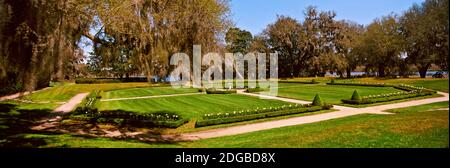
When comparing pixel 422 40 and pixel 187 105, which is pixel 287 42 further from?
pixel 187 105

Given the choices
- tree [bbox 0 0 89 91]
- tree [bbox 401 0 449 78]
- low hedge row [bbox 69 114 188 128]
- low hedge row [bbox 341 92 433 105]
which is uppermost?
tree [bbox 401 0 449 78]

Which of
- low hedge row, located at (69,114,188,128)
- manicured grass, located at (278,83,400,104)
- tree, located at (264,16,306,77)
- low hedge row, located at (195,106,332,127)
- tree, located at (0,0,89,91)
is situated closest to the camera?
tree, located at (0,0,89,91)

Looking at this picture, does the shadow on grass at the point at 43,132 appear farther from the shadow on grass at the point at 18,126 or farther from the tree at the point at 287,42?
the tree at the point at 287,42

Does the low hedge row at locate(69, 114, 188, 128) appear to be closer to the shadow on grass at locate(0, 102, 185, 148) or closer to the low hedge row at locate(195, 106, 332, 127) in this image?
the shadow on grass at locate(0, 102, 185, 148)

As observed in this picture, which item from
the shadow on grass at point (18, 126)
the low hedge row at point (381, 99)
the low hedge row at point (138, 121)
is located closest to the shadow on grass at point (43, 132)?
the shadow on grass at point (18, 126)

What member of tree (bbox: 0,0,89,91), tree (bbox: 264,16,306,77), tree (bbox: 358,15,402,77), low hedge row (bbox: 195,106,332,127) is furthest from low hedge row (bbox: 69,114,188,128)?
tree (bbox: 264,16,306,77)

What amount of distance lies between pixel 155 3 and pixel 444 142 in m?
12.0

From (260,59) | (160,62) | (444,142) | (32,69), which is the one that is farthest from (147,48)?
(260,59)

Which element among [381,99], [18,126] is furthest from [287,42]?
[18,126]

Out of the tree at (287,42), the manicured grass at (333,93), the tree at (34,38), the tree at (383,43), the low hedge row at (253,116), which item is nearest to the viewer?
the tree at (34,38)

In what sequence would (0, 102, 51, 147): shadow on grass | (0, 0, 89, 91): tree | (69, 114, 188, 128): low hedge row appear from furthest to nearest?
(69, 114, 188, 128): low hedge row, (0, 0, 89, 91): tree, (0, 102, 51, 147): shadow on grass

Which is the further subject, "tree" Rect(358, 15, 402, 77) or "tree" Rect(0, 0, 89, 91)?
"tree" Rect(358, 15, 402, 77)

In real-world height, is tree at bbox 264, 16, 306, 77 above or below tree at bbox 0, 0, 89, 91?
above
